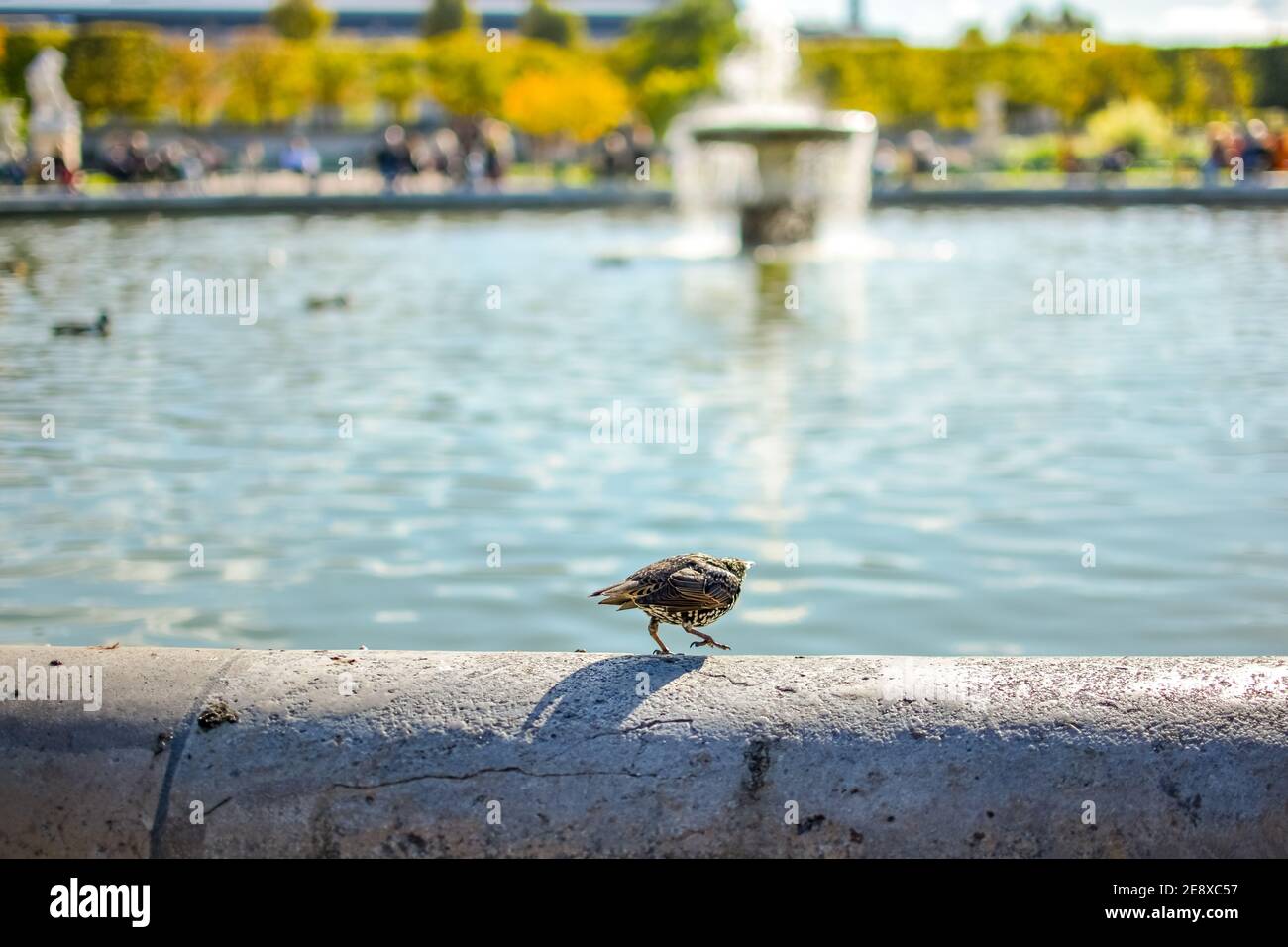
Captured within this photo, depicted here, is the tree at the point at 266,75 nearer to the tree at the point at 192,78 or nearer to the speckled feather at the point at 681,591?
the tree at the point at 192,78

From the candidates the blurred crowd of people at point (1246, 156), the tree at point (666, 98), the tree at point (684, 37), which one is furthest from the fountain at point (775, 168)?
the tree at point (684, 37)

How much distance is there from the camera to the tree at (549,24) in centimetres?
9912

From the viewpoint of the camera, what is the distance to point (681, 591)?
11.9ft

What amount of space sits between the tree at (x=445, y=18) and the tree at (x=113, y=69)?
117ft

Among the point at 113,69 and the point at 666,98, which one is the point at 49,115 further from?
the point at 666,98

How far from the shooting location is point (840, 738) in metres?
3.07

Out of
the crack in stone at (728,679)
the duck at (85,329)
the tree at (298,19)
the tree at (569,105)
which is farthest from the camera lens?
the tree at (298,19)

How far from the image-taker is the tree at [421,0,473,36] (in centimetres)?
9906

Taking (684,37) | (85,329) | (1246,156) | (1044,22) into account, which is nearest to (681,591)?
(85,329)

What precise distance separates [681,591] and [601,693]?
1.63 feet

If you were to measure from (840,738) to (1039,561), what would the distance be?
161 inches

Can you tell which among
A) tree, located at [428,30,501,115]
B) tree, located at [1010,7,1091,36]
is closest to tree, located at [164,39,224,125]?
tree, located at [428,30,501,115]
